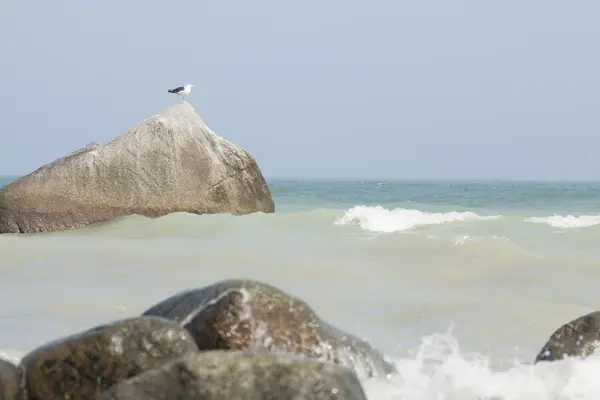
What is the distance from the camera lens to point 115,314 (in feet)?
22.6

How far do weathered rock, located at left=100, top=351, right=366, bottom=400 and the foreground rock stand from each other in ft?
4.13

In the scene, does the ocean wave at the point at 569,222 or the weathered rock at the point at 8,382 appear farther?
the ocean wave at the point at 569,222

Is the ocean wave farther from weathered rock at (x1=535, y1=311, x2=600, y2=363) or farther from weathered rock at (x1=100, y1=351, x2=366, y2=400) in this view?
weathered rock at (x1=100, y1=351, x2=366, y2=400)

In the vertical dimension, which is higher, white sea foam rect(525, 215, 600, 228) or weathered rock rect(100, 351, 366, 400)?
weathered rock rect(100, 351, 366, 400)

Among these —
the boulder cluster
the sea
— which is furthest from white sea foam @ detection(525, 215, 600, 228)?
the boulder cluster

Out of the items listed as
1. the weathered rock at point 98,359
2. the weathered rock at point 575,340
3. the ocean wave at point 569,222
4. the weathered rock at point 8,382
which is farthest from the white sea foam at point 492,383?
the ocean wave at point 569,222

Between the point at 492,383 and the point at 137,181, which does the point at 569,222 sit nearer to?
the point at 137,181

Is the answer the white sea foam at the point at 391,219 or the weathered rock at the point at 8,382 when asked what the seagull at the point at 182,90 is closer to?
the white sea foam at the point at 391,219

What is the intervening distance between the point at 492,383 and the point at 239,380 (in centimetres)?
208

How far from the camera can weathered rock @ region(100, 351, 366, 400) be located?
9.27 ft

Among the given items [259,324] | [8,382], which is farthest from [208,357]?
[259,324]

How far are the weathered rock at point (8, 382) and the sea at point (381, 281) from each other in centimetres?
153

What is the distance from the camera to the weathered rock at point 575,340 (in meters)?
4.86

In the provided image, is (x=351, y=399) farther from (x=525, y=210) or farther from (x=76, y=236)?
(x=525, y=210)
